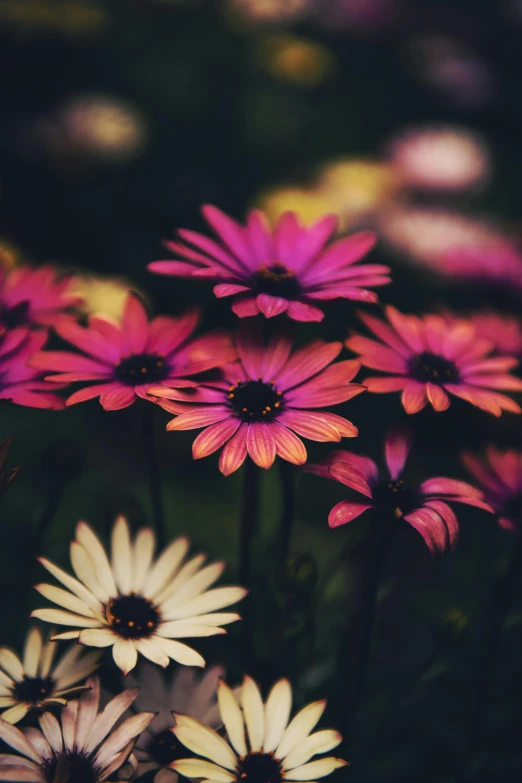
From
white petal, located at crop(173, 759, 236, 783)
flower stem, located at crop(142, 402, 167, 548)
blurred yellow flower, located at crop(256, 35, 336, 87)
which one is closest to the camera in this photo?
white petal, located at crop(173, 759, 236, 783)


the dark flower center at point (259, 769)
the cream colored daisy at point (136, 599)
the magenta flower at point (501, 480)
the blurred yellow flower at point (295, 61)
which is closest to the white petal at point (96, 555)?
the cream colored daisy at point (136, 599)

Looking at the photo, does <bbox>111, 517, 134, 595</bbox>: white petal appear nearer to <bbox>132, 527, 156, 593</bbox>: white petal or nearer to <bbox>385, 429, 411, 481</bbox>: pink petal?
<bbox>132, 527, 156, 593</bbox>: white petal

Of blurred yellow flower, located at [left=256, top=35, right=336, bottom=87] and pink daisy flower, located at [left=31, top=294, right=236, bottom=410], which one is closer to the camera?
pink daisy flower, located at [left=31, top=294, right=236, bottom=410]

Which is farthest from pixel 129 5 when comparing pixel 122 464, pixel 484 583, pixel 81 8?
pixel 484 583

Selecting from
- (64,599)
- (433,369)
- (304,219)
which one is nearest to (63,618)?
(64,599)

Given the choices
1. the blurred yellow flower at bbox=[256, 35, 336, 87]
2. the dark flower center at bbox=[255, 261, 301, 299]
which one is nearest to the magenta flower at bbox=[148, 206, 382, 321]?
the dark flower center at bbox=[255, 261, 301, 299]

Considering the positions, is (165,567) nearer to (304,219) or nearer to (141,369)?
(141,369)

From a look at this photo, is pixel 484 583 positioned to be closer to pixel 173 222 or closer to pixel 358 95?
pixel 173 222
